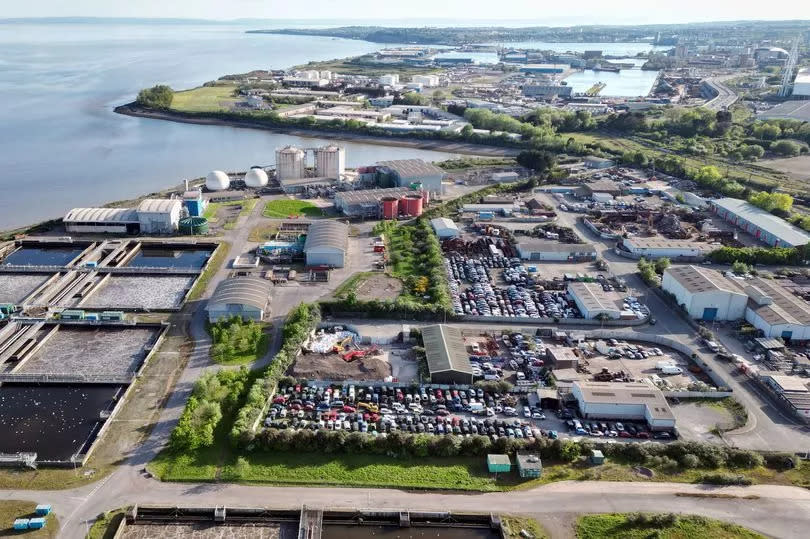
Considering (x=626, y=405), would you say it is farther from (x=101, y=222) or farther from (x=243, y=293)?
(x=101, y=222)

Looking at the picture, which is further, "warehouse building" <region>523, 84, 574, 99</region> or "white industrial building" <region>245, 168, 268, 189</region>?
"warehouse building" <region>523, 84, 574, 99</region>

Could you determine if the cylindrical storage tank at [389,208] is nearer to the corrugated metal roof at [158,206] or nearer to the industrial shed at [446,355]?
the corrugated metal roof at [158,206]

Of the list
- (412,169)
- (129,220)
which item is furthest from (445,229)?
(129,220)

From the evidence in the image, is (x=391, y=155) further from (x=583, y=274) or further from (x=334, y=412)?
(x=334, y=412)

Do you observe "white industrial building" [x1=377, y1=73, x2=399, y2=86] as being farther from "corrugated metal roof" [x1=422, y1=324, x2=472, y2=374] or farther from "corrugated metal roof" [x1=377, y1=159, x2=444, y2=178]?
"corrugated metal roof" [x1=422, y1=324, x2=472, y2=374]

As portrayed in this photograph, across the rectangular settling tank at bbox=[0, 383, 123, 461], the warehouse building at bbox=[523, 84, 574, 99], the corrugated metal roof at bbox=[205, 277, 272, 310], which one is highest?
the warehouse building at bbox=[523, 84, 574, 99]

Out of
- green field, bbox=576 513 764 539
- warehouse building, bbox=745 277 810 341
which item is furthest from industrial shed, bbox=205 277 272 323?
warehouse building, bbox=745 277 810 341
